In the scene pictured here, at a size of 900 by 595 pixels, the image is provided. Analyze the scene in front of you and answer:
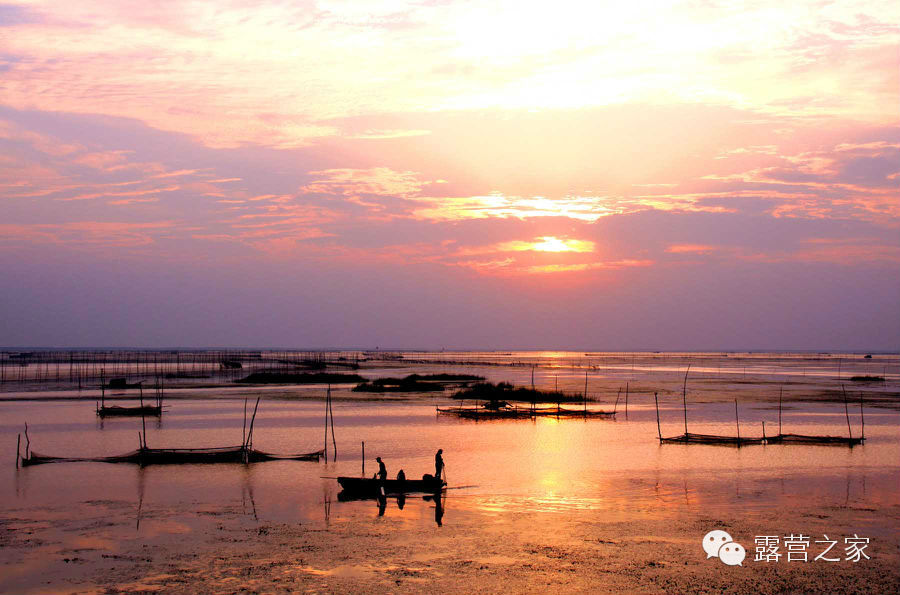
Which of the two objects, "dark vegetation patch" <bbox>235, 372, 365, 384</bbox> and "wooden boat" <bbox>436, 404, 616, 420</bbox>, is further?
"dark vegetation patch" <bbox>235, 372, 365, 384</bbox>

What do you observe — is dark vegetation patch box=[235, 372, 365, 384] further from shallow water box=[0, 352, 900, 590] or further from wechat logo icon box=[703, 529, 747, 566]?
wechat logo icon box=[703, 529, 747, 566]

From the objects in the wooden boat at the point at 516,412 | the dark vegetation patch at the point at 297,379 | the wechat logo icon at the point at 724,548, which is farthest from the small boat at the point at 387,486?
the dark vegetation patch at the point at 297,379

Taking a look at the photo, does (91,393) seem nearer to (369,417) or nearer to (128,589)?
(369,417)

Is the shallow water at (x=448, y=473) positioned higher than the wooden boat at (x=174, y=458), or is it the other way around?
the wooden boat at (x=174, y=458)

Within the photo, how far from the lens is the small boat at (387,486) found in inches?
855

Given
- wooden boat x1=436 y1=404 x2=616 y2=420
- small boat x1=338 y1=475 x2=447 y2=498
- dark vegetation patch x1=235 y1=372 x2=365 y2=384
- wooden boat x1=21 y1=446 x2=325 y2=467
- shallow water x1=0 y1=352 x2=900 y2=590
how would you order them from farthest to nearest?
dark vegetation patch x1=235 y1=372 x2=365 y2=384 < wooden boat x1=436 y1=404 x2=616 y2=420 < wooden boat x1=21 y1=446 x2=325 y2=467 < small boat x1=338 y1=475 x2=447 y2=498 < shallow water x1=0 y1=352 x2=900 y2=590

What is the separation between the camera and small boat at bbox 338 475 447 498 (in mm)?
21719

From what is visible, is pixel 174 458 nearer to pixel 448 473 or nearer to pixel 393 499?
pixel 448 473

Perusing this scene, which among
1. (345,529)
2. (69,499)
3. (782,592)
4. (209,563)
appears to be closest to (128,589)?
(209,563)

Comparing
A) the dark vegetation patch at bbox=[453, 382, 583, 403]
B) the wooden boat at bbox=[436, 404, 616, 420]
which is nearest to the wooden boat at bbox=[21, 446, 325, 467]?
the wooden boat at bbox=[436, 404, 616, 420]

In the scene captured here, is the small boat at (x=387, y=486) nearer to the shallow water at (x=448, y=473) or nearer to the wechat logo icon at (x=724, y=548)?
the shallow water at (x=448, y=473)

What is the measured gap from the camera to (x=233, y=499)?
21.4 meters

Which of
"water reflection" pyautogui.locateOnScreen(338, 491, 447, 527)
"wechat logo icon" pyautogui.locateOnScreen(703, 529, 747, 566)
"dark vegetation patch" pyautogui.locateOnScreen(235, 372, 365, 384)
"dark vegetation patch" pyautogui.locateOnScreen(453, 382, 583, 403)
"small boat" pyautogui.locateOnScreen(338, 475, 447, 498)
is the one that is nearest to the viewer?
"wechat logo icon" pyautogui.locateOnScreen(703, 529, 747, 566)

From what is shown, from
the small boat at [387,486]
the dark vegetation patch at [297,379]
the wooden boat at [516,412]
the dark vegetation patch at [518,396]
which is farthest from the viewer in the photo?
the dark vegetation patch at [297,379]
